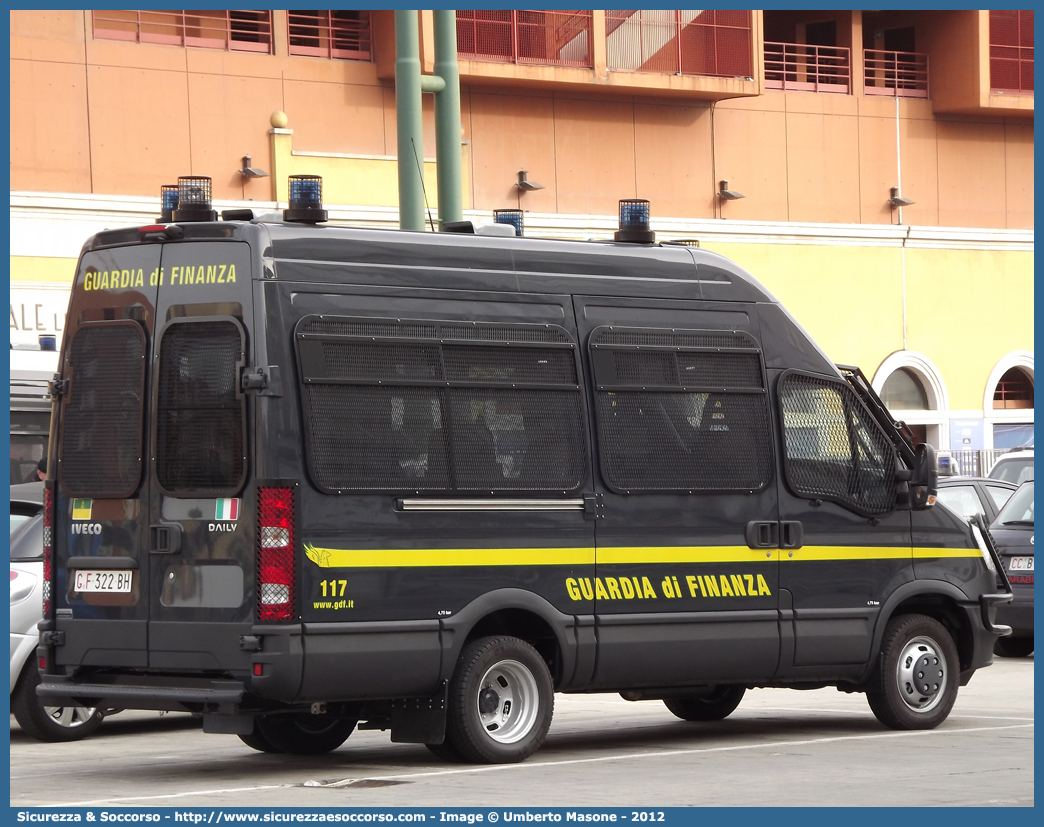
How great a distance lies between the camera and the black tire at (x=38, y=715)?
11.9 m

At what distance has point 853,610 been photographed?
11258 millimetres

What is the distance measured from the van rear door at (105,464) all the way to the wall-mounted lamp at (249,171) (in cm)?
2048

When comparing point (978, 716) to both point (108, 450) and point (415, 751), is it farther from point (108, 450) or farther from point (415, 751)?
point (108, 450)

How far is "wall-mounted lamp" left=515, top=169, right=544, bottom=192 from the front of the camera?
3325cm

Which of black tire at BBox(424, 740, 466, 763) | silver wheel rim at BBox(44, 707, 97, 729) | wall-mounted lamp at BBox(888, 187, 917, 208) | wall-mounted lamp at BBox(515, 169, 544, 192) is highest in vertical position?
wall-mounted lamp at BBox(515, 169, 544, 192)

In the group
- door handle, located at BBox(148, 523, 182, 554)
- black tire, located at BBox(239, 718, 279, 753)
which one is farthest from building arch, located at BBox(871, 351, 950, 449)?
door handle, located at BBox(148, 523, 182, 554)

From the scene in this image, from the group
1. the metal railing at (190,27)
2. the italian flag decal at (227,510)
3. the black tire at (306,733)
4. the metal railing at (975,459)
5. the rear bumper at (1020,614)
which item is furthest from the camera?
the metal railing at (975,459)

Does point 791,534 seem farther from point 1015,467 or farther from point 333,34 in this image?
point 333,34

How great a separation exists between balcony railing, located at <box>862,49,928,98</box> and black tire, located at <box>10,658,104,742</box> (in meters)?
28.6

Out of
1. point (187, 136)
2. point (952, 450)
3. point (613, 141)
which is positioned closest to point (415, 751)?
point (187, 136)

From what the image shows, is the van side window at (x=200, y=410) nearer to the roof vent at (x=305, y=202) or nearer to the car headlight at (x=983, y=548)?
the roof vent at (x=305, y=202)

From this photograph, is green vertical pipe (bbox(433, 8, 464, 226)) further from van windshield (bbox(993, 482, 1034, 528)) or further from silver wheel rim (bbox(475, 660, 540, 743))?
van windshield (bbox(993, 482, 1034, 528))

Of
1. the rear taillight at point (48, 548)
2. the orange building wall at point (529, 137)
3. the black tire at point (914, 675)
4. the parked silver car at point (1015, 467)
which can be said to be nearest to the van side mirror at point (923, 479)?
the black tire at point (914, 675)

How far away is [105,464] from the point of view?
32.2 ft
